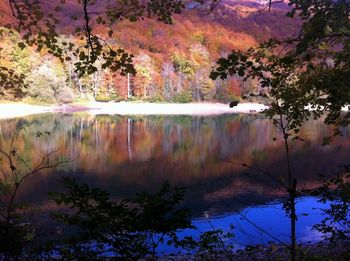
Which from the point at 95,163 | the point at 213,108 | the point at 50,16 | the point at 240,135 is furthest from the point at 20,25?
the point at 213,108

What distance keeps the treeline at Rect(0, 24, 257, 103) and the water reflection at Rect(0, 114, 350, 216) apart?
2066 centimetres

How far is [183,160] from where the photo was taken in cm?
2173

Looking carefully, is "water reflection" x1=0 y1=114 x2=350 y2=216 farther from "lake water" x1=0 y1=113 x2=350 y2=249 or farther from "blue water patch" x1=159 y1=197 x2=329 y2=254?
"blue water patch" x1=159 y1=197 x2=329 y2=254

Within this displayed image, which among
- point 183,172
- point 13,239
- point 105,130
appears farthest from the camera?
point 105,130

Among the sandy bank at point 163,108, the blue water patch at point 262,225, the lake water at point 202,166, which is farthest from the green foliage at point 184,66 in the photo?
the blue water patch at point 262,225

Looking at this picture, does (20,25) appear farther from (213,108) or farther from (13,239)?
(213,108)

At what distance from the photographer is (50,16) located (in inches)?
142

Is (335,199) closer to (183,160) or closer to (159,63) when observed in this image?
(183,160)

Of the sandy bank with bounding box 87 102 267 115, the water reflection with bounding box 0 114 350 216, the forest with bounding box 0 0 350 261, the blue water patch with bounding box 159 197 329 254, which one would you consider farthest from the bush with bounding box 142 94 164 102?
the blue water patch with bounding box 159 197 329 254

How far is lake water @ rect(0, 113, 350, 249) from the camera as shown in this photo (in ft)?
38.6

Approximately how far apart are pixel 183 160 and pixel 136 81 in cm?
4608

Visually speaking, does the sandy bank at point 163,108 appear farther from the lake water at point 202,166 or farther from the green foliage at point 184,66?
the lake water at point 202,166

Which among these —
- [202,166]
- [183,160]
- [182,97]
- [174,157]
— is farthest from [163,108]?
[202,166]

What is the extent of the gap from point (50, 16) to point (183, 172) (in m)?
15.3
